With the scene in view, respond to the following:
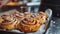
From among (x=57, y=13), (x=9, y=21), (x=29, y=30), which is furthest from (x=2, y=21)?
(x=57, y=13)

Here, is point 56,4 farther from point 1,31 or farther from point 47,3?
point 1,31

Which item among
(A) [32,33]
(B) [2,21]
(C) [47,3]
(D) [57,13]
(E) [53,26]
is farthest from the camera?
(C) [47,3]

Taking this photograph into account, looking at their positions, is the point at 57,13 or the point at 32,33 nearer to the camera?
the point at 32,33

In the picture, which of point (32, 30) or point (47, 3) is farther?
point (47, 3)

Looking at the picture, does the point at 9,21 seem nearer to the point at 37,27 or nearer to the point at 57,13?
the point at 37,27

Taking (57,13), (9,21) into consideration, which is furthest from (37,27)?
(57,13)

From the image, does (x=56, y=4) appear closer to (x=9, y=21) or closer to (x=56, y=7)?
(x=56, y=7)

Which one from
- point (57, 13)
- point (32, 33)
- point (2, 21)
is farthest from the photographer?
point (57, 13)

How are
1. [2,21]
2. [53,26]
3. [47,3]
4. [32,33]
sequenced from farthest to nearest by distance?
[47,3] < [53,26] < [2,21] < [32,33]

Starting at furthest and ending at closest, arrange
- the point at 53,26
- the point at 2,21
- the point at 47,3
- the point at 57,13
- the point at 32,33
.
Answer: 1. the point at 47,3
2. the point at 57,13
3. the point at 53,26
4. the point at 2,21
5. the point at 32,33
